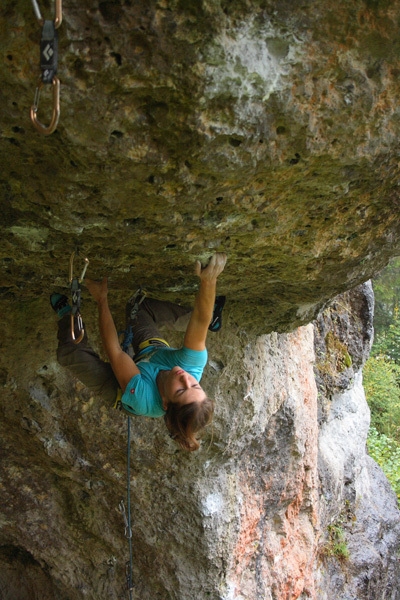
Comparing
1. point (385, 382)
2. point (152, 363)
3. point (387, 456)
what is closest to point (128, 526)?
point (152, 363)

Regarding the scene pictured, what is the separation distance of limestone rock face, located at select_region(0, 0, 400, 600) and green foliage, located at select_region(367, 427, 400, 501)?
134 inches

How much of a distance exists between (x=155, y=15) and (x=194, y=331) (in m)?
1.58

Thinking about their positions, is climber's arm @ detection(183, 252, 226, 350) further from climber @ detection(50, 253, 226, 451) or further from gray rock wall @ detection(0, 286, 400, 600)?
gray rock wall @ detection(0, 286, 400, 600)

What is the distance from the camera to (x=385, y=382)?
45.0 feet

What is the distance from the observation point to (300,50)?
200 centimetres

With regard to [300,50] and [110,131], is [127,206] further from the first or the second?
[300,50]

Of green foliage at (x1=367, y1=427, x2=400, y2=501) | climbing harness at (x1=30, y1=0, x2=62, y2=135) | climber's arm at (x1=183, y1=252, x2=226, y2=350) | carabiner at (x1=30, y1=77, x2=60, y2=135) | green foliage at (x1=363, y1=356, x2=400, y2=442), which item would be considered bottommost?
green foliage at (x1=367, y1=427, x2=400, y2=501)

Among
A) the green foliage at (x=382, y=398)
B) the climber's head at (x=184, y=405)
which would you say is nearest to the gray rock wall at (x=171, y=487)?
the climber's head at (x=184, y=405)

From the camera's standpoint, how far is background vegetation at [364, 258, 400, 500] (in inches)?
441

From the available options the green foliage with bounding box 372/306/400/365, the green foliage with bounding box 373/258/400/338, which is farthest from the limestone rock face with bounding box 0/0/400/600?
the green foliage with bounding box 372/306/400/365

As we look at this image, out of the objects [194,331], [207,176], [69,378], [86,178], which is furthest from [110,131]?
[69,378]

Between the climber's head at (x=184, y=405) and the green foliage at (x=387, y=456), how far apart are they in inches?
302

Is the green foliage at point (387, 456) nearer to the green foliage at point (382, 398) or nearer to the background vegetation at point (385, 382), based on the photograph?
the background vegetation at point (385, 382)

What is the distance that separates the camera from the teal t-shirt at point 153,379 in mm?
3037
